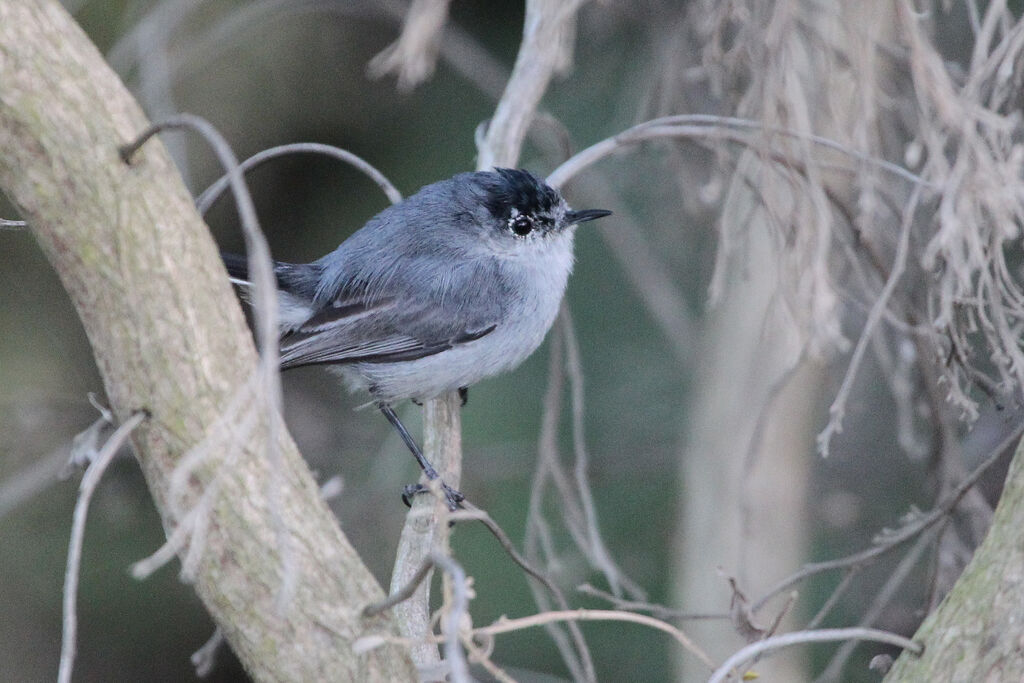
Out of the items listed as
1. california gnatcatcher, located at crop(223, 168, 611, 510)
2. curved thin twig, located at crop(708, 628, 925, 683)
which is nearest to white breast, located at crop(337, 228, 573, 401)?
california gnatcatcher, located at crop(223, 168, 611, 510)

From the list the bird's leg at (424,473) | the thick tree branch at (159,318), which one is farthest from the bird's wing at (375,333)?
the thick tree branch at (159,318)

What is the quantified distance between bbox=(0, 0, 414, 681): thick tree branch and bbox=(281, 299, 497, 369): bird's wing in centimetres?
149

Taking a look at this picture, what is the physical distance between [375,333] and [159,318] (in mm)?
1577

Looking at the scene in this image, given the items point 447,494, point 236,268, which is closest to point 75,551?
point 447,494

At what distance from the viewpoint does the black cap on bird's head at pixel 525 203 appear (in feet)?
9.59

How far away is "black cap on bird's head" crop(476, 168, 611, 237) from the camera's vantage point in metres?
2.92

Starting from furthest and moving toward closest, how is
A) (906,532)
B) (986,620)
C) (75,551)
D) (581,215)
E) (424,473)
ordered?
(581,215) → (424,473) → (906,532) → (986,620) → (75,551)

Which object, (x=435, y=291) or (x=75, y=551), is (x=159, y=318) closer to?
(x=75, y=551)

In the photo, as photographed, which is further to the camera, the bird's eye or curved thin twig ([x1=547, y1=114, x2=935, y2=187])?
the bird's eye

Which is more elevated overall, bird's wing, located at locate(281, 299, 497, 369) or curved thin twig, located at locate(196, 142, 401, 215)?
curved thin twig, located at locate(196, 142, 401, 215)

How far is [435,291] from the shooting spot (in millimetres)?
3035

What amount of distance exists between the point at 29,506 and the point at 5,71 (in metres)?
3.34

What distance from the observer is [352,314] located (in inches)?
117

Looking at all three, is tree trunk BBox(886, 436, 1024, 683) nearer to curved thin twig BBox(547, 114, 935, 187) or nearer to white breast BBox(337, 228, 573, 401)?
curved thin twig BBox(547, 114, 935, 187)
